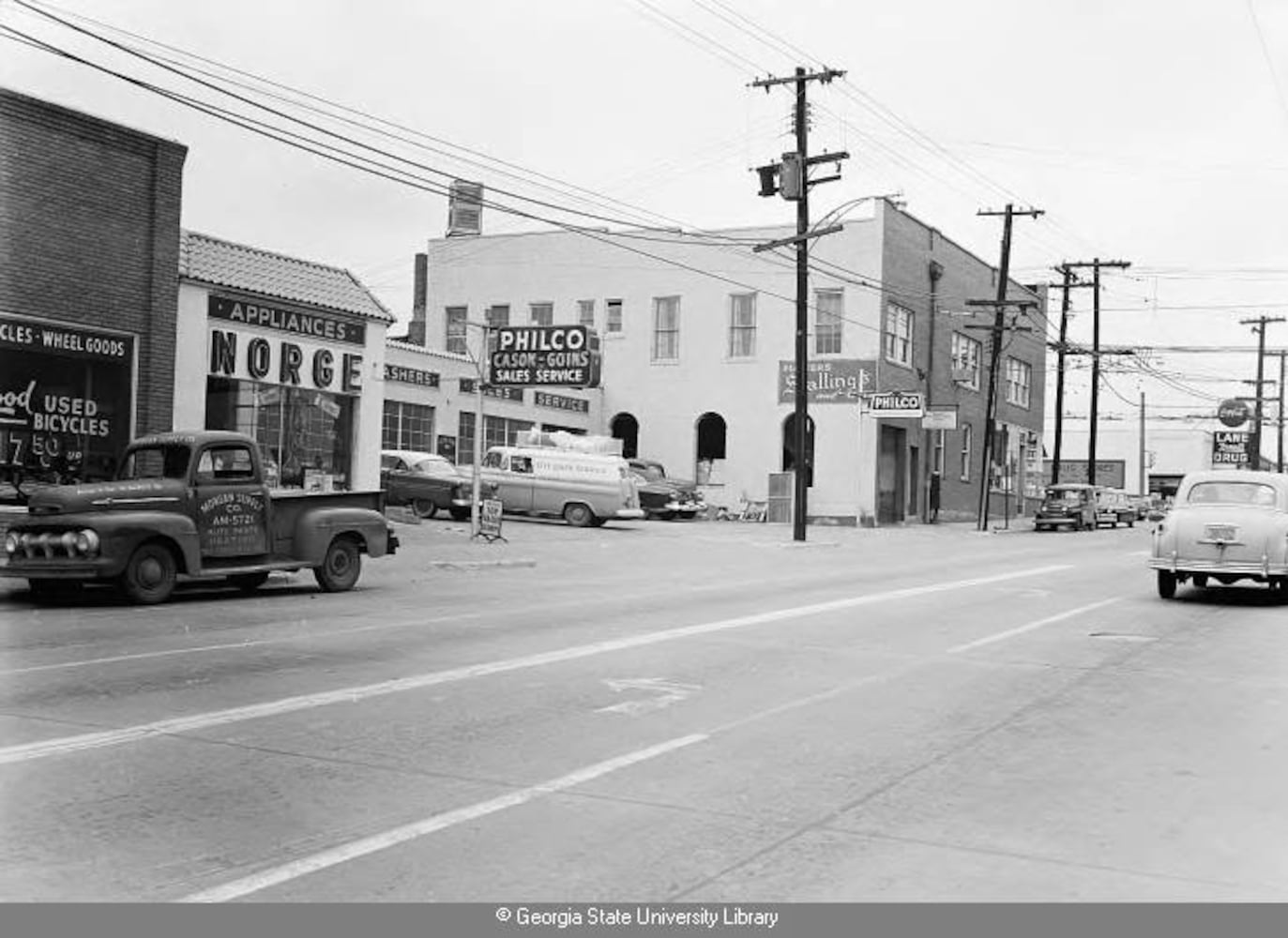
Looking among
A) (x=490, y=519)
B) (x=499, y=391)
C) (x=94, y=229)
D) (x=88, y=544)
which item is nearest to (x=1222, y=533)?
(x=490, y=519)

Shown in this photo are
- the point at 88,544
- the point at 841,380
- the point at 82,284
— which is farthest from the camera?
the point at 841,380

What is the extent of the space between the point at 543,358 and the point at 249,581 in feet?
38.1

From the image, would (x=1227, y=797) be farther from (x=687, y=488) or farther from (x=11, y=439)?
(x=687, y=488)

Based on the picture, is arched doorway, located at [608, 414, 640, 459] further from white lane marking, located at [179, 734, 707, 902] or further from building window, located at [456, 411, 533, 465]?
white lane marking, located at [179, 734, 707, 902]

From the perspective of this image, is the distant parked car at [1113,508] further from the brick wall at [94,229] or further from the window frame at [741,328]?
the brick wall at [94,229]

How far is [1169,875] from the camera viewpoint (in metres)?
5.15

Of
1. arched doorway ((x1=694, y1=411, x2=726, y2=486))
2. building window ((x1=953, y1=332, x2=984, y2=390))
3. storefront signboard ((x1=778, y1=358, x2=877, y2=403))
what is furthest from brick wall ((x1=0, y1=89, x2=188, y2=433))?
building window ((x1=953, y1=332, x2=984, y2=390))

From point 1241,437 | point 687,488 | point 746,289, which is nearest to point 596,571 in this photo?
point 687,488

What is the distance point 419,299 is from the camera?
5612cm

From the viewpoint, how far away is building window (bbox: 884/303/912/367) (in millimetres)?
45938

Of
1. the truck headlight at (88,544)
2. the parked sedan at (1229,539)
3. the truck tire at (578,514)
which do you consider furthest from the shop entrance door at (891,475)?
the truck headlight at (88,544)

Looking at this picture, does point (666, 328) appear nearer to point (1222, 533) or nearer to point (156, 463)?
point (1222, 533)

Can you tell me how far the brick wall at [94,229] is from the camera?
741 inches

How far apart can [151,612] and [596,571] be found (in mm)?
8910
